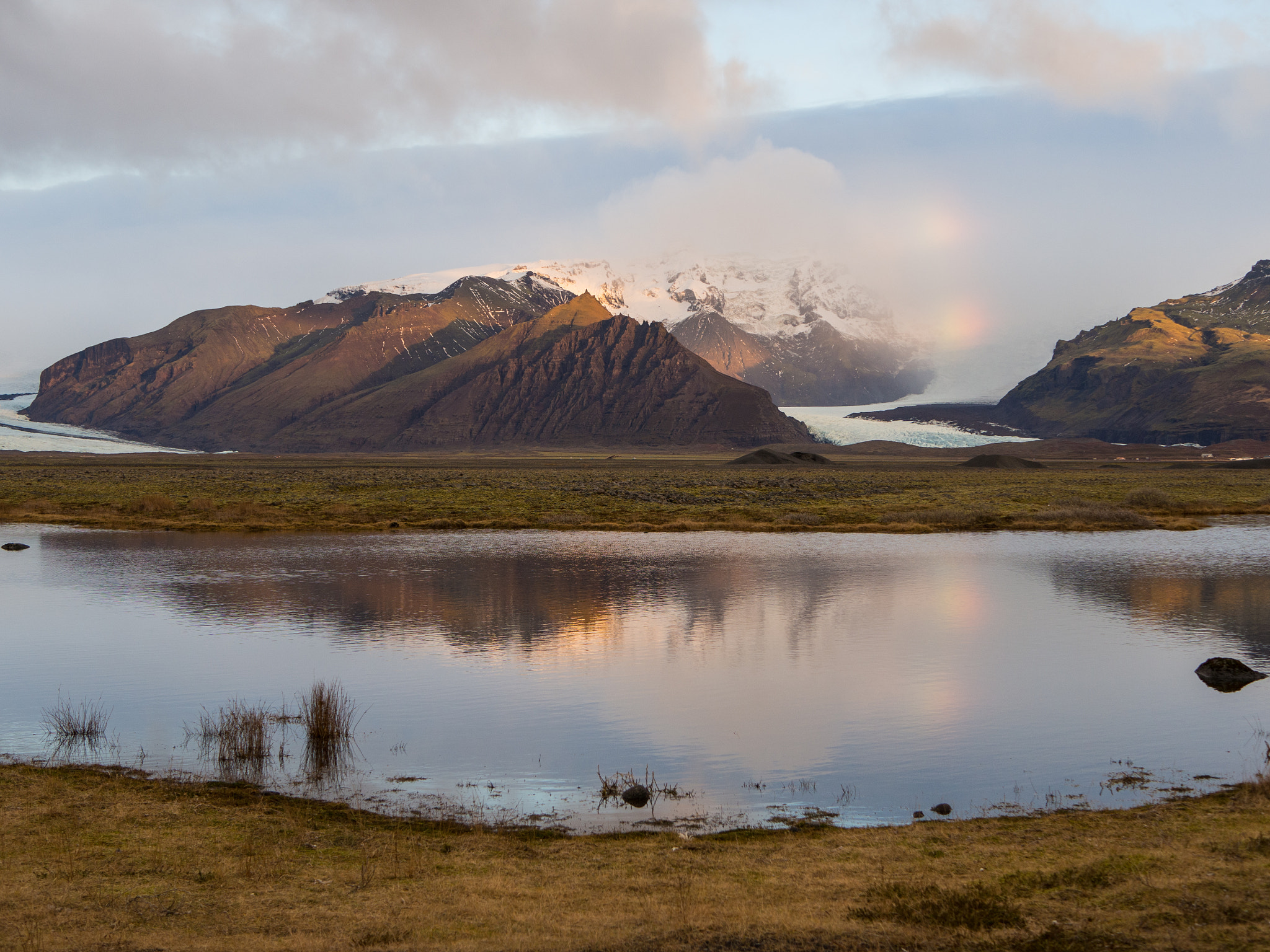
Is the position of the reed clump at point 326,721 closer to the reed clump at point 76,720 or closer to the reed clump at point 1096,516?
the reed clump at point 76,720

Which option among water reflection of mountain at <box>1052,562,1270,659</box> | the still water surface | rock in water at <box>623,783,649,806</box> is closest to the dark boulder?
the still water surface

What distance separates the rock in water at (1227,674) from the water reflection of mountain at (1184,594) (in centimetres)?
313

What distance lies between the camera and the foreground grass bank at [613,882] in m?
9.96

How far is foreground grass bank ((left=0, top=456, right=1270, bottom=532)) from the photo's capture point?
6519cm

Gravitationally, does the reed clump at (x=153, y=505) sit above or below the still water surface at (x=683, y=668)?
above

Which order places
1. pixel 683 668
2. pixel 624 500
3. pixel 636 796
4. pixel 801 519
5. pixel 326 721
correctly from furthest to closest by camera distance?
pixel 624 500 < pixel 801 519 < pixel 683 668 < pixel 326 721 < pixel 636 796

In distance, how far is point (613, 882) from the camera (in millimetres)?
11656

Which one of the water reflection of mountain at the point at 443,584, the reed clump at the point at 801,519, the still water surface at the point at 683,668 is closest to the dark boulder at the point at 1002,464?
the reed clump at the point at 801,519

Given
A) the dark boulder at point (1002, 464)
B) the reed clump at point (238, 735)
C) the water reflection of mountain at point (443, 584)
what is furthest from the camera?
the dark boulder at point (1002, 464)

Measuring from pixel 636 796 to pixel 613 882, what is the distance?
372 cm

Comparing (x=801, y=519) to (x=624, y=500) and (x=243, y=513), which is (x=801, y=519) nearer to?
(x=624, y=500)

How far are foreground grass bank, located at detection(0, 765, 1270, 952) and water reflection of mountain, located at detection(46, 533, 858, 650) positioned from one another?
47.9 ft

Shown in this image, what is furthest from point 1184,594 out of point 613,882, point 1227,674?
point 613,882

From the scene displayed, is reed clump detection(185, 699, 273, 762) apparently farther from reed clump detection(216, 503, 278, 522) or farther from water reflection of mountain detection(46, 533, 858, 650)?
reed clump detection(216, 503, 278, 522)
